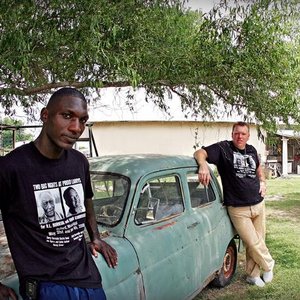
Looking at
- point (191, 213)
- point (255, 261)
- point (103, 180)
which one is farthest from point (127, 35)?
point (255, 261)

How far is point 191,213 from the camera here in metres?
4.48

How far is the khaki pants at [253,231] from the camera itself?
521 cm

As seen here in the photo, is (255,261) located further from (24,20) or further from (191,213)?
(24,20)

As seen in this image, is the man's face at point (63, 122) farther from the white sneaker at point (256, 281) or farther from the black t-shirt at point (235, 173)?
the white sneaker at point (256, 281)

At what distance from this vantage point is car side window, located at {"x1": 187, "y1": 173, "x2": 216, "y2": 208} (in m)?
4.72

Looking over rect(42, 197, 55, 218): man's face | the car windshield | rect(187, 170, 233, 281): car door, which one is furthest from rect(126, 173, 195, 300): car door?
rect(42, 197, 55, 218): man's face

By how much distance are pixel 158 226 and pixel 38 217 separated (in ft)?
6.40

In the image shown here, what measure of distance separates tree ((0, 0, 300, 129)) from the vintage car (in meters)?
1.14

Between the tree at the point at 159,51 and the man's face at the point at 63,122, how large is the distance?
199 cm

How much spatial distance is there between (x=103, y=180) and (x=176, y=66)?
2548 millimetres

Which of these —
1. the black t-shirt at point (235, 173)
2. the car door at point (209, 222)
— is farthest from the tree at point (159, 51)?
the car door at point (209, 222)

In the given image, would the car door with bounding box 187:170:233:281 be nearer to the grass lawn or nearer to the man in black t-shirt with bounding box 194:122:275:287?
the man in black t-shirt with bounding box 194:122:275:287

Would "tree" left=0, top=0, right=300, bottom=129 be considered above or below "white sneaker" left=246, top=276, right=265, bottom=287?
above

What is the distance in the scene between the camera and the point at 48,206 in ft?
6.84
